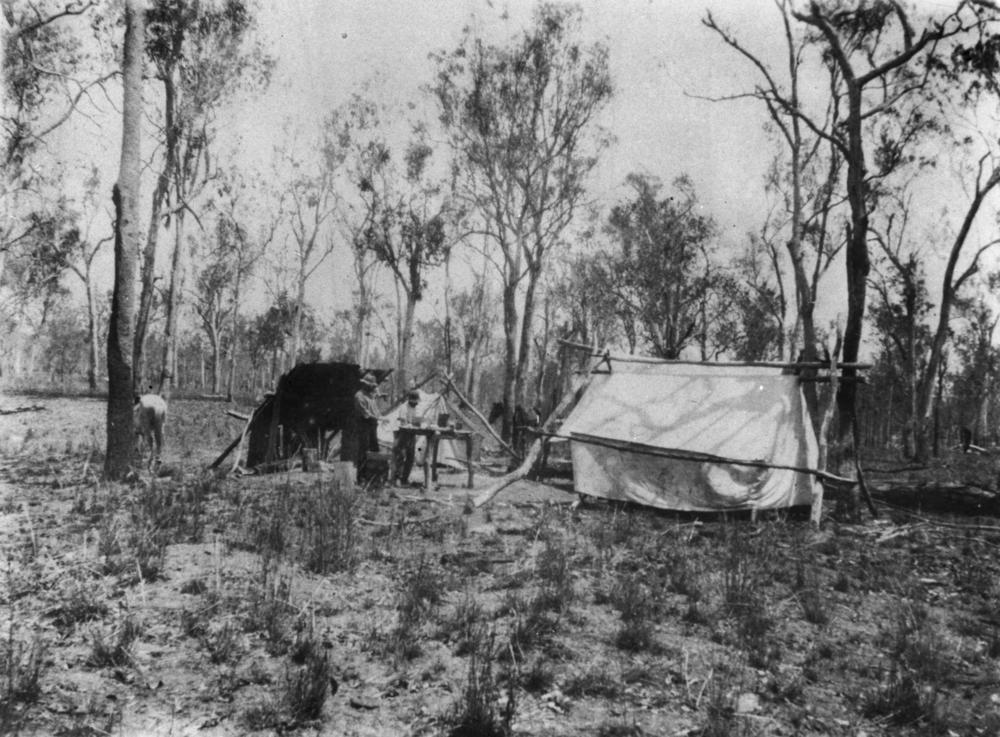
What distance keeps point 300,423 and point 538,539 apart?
20.6ft

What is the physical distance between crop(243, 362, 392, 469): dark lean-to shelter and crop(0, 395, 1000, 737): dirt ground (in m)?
3.46

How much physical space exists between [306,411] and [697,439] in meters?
7.16

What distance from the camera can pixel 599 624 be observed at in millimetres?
4652

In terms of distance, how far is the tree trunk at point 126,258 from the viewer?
7.91 meters

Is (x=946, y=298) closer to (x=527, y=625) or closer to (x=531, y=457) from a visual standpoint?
(x=531, y=457)

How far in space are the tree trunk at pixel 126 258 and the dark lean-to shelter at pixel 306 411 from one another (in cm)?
288

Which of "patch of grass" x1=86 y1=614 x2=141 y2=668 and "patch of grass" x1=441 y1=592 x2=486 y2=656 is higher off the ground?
"patch of grass" x1=86 y1=614 x2=141 y2=668

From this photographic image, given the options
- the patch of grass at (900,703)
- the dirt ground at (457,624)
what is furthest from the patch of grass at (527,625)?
the patch of grass at (900,703)

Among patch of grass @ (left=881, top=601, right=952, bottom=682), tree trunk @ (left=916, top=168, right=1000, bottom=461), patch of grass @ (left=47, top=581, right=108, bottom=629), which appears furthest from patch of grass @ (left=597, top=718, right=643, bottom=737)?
tree trunk @ (left=916, top=168, right=1000, bottom=461)

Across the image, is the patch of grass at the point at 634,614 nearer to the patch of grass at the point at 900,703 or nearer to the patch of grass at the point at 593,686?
the patch of grass at the point at 593,686

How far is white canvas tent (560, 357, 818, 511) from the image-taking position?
29.3 feet

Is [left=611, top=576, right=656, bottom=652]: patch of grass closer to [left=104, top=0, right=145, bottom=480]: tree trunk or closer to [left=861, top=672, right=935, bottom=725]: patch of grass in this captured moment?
[left=861, top=672, right=935, bottom=725]: patch of grass

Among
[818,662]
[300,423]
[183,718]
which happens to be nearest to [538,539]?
[818,662]

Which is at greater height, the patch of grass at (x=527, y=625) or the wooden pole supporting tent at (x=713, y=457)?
the wooden pole supporting tent at (x=713, y=457)
